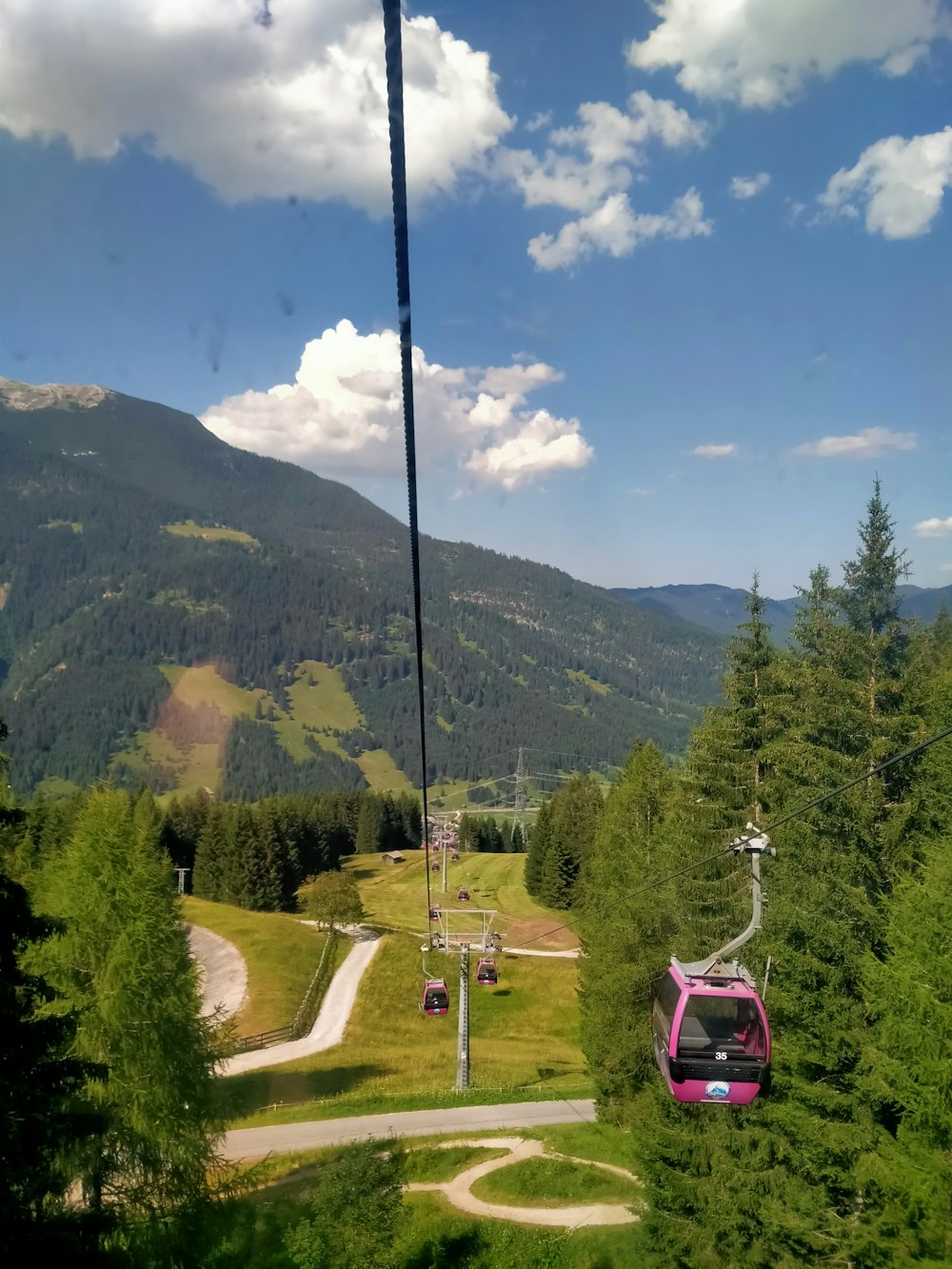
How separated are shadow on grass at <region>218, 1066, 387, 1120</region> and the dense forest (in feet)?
68.9

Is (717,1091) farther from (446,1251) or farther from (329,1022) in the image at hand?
(329,1022)

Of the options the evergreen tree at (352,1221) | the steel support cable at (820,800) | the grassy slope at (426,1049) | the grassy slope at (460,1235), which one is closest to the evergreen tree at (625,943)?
the steel support cable at (820,800)

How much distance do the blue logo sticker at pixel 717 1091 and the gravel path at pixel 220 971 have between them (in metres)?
46.8

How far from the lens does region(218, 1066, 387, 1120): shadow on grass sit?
141 feet

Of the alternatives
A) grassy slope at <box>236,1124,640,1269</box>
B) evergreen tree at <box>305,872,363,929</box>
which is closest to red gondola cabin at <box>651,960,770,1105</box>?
grassy slope at <box>236,1124,640,1269</box>

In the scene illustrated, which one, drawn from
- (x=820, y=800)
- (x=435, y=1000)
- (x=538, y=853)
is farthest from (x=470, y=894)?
(x=820, y=800)

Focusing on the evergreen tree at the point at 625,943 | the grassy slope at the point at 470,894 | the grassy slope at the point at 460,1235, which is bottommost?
the grassy slope at the point at 470,894

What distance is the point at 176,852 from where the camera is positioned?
96.9 meters

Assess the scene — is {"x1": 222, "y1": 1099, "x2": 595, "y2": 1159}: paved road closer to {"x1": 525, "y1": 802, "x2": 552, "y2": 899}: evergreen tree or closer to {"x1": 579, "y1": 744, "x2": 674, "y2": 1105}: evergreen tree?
{"x1": 579, "y1": 744, "x2": 674, "y2": 1105}: evergreen tree

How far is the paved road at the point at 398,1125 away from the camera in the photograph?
112ft

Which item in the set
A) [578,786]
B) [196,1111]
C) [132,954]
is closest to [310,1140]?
[196,1111]

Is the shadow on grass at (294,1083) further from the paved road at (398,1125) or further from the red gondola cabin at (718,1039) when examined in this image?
the red gondola cabin at (718,1039)

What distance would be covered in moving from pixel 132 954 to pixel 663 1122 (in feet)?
45.8

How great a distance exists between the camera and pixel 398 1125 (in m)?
35.8
